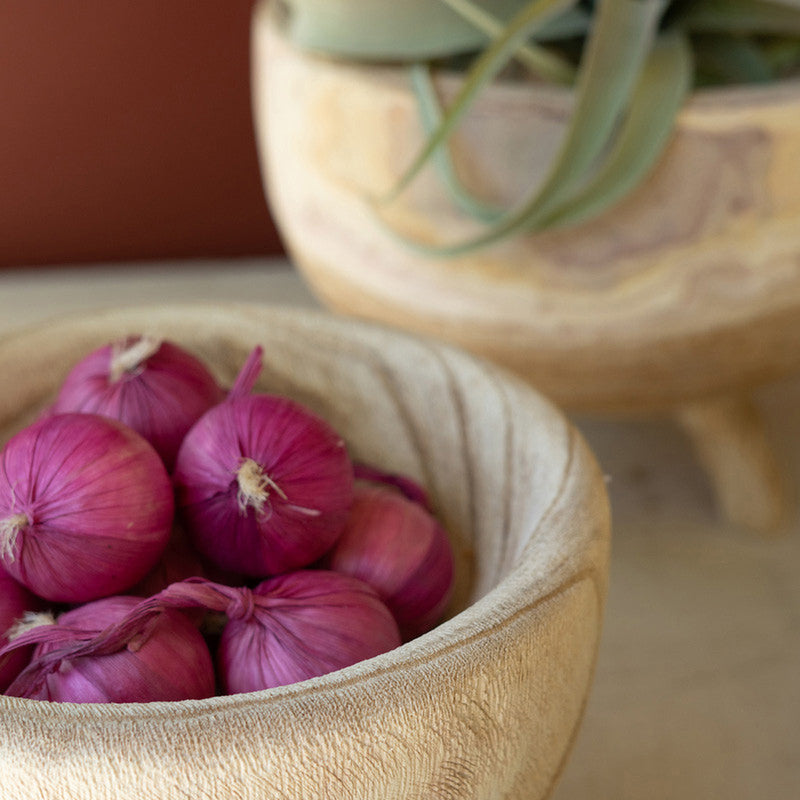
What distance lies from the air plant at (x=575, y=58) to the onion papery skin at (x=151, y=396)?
0.47ft

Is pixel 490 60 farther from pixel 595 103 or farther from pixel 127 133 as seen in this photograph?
pixel 127 133

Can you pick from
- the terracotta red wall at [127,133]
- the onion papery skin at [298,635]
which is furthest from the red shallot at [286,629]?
the terracotta red wall at [127,133]

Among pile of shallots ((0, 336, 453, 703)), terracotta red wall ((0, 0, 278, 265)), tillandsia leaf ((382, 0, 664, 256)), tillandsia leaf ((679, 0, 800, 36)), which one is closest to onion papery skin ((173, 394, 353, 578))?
pile of shallots ((0, 336, 453, 703))

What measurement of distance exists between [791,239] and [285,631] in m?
A: 0.28

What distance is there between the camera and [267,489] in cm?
27

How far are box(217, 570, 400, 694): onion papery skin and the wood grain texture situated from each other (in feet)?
0.70

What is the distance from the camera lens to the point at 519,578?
0.78ft

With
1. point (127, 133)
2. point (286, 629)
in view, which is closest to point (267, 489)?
point (286, 629)

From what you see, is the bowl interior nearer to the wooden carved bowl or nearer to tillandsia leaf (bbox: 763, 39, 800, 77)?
the wooden carved bowl

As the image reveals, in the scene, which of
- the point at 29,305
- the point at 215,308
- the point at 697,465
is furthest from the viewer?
the point at 29,305

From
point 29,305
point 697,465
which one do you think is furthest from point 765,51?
point 29,305

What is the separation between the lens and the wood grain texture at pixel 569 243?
409mm

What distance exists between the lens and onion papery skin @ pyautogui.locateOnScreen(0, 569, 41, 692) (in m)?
0.25

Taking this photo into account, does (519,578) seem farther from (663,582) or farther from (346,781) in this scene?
(663,582)
